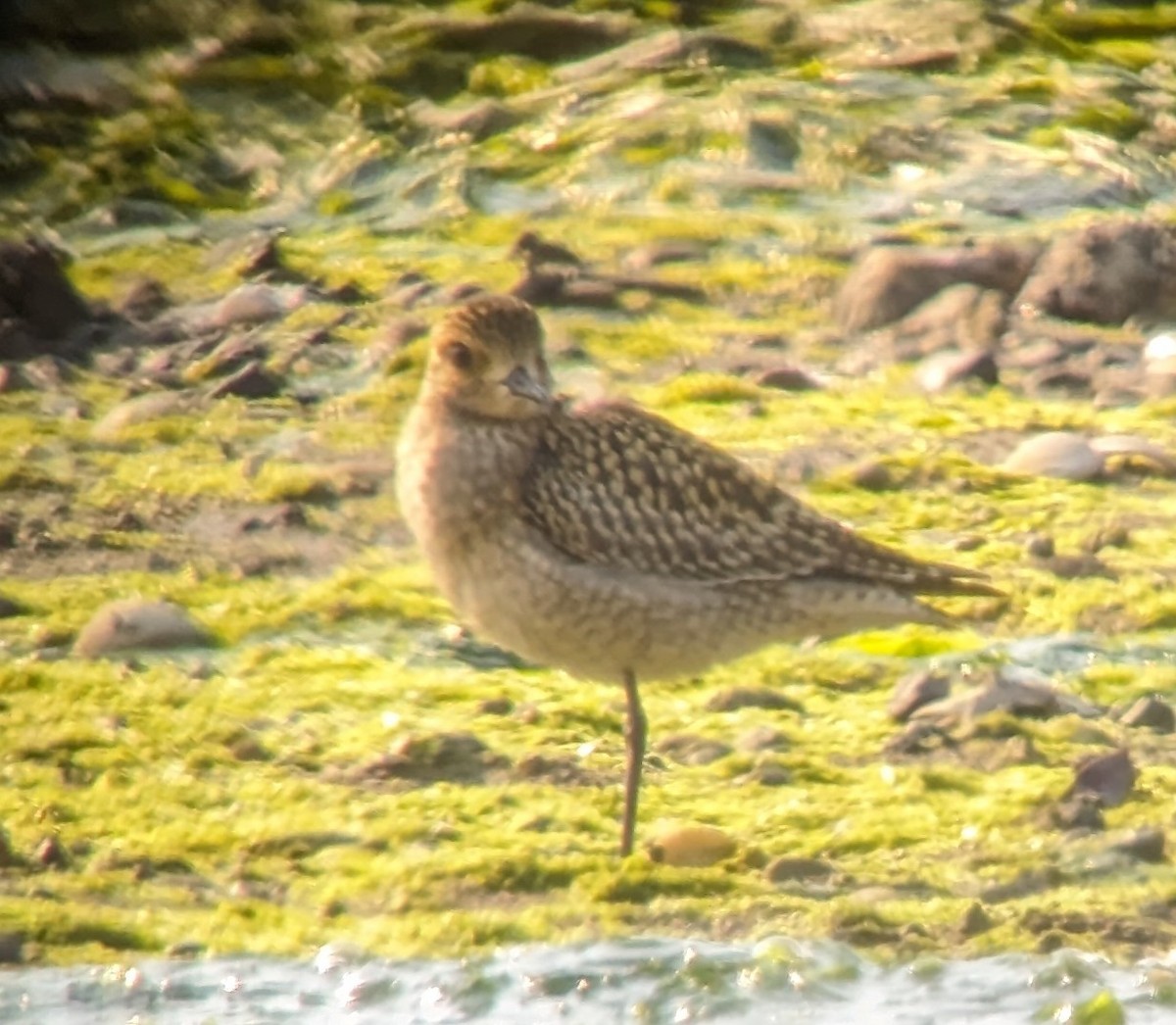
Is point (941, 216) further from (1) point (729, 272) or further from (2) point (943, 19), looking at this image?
(2) point (943, 19)

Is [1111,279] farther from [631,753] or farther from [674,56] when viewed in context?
[631,753]

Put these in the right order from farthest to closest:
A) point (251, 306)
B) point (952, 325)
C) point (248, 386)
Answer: point (251, 306)
point (952, 325)
point (248, 386)

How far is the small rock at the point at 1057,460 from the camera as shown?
355 inches

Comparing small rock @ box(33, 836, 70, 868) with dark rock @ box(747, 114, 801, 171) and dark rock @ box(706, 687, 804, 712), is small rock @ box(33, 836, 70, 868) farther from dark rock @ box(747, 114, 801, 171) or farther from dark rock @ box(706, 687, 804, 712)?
dark rock @ box(747, 114, 801, 171)

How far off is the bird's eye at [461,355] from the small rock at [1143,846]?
2000 millimetres

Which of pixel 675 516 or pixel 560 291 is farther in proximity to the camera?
pixel 560 291

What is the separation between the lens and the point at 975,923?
6.26 metres

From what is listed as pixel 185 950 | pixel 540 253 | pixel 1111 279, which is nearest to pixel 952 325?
pixel 1111 279

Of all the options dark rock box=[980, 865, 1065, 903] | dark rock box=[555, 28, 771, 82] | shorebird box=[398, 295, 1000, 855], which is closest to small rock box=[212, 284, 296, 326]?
dark rock box=[555, 28, 771, 82]

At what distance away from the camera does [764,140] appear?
39.3 feet

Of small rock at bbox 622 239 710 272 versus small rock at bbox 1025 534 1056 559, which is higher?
small rock at bbox 1025 534 1056 559

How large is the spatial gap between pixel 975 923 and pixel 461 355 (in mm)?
2006

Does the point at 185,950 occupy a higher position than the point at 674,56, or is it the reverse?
the point at 185,950

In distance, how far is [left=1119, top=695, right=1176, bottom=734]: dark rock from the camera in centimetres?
727
